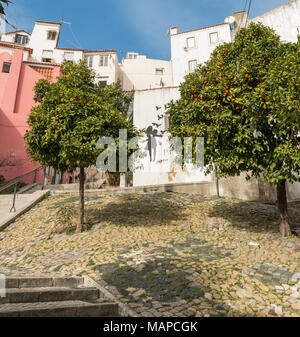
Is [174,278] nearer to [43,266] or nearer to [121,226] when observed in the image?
[43,266]

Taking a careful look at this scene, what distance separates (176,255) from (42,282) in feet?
11.4

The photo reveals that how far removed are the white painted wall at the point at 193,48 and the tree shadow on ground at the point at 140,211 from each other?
765 inches

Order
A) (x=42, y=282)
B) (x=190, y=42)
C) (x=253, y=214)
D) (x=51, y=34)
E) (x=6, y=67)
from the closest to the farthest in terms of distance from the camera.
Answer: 1. (x=42, y=282)
2. (x=253, y=214)
3. (x=6, y=67)
4. (x=190, y=42)
5. (x=51, y=34)

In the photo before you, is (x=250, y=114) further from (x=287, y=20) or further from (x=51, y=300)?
(x=287, y=20)

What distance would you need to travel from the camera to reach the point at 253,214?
10.4 metres

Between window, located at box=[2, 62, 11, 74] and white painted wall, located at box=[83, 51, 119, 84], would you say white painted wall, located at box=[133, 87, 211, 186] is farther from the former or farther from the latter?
window, located at box=[2, 62, 11, 74]

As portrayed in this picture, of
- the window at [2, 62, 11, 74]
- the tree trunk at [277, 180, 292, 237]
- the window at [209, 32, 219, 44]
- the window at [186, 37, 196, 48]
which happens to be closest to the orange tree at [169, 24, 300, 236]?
the tree trunk at [277, 180, 292, 237]

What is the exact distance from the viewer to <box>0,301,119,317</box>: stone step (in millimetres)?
3254

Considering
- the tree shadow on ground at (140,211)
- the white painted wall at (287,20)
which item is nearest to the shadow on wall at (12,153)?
the tree shadow on ground at (140,211)

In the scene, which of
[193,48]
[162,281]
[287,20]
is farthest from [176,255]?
[193,48]

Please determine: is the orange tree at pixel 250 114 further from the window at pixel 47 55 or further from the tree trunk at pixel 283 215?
the window at pixel 47 55

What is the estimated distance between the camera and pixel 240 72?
695cm
